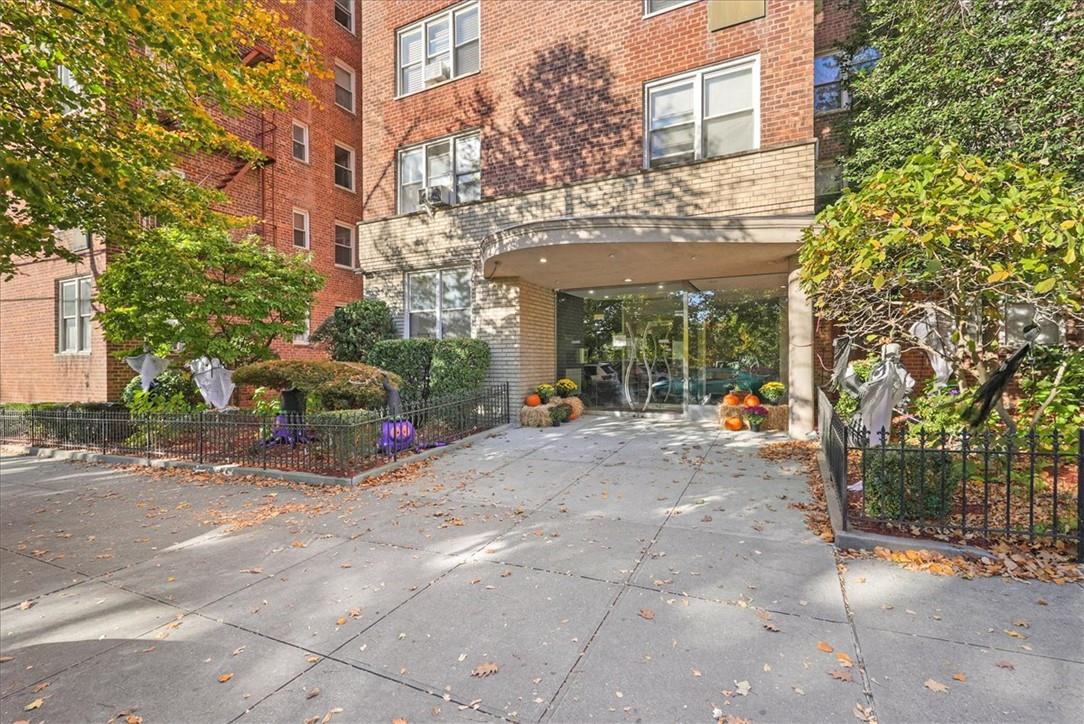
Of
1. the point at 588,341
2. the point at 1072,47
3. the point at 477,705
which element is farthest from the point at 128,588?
the point at 1072,47

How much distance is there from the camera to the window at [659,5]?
32.3ft

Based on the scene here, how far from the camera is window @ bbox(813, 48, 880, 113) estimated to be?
35.4 feet

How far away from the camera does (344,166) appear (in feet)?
61.8

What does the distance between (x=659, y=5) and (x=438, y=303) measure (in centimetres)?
821

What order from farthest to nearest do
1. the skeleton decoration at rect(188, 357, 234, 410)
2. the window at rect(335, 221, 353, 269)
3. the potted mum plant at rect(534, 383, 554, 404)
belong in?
the window at rect(335, 221, 353, 269) < the potted mum plant at rect(534, 383, 554, 404) < the skeleton decoration at rect(188, 357, 234, 410)

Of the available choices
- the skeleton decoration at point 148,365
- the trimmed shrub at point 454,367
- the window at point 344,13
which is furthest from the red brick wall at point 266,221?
the trimmed shrub at point 454,367

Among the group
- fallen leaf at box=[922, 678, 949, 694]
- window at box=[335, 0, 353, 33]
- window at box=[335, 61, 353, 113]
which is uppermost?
window at box=[335, 0, 353, 33]

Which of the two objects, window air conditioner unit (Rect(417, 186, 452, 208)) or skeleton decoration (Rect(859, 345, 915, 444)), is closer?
skeleton decoration (Rect(859, 345, 915, 444))

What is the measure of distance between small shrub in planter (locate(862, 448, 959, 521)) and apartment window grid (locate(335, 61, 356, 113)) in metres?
20.7

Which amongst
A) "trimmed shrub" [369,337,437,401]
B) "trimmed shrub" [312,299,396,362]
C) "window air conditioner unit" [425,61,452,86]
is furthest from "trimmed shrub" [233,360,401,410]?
"window air conditioner unit" [425,61,452,86]

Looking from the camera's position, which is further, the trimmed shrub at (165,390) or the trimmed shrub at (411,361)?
the trimmed shrub at (165,390)

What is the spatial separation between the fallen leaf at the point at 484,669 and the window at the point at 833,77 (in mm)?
12906

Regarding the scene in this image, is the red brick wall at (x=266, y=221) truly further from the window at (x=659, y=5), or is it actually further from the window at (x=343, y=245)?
the window at (x=659, y=5)

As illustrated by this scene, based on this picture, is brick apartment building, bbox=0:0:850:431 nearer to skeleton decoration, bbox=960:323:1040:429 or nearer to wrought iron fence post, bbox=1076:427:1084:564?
skeleton decoration, bbox=960:323:1040:429
